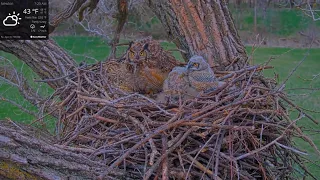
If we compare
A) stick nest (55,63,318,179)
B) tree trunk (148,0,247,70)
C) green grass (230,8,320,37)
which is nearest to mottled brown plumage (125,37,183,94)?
tree trunk (148,0,247,70)

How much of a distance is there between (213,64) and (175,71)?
1.45 ft

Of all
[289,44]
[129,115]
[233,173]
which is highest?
[129,115]

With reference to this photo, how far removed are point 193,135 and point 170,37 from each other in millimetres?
1329

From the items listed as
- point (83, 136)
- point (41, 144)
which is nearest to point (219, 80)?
point (83, 136)

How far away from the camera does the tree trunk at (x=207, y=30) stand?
10.0 feet

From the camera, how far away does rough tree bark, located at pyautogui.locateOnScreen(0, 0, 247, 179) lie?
62.5 inches

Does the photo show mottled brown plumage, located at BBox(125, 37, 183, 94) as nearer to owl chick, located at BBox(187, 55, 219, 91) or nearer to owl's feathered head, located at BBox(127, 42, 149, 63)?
owl's feathered head, located at BBox(127, 42, 149, 63)

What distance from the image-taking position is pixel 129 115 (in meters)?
2.26

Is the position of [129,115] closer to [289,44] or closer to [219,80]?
[219,80]
